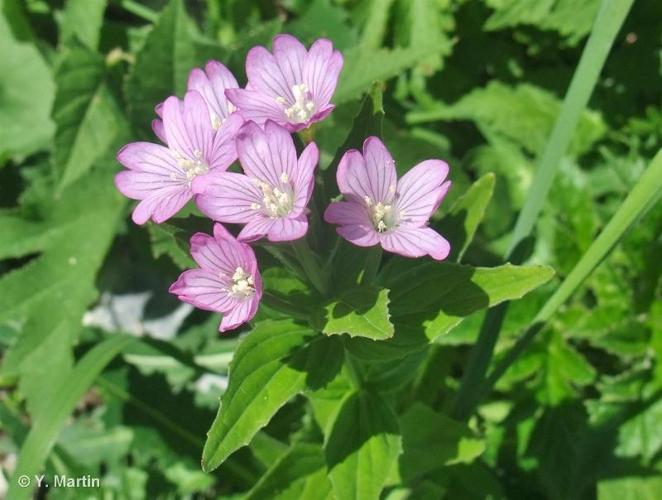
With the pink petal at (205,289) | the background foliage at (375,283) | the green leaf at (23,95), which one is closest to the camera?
the pink petal at (205,289)

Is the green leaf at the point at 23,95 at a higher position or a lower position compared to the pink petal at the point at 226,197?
lower

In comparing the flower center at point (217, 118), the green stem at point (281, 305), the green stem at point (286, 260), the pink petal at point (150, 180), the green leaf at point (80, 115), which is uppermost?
the flower center at point (217, 118)

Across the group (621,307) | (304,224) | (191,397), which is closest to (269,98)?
(304,224)

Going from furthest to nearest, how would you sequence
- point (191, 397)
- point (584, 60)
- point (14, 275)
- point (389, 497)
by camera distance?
point (191, 397) → point (14, 275) → point (389, 497) → point (584, 60)

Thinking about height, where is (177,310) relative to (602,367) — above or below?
below

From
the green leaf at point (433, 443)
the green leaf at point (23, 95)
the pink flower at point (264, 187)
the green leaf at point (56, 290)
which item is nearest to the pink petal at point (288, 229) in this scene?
the pink flower at point (264, 187)

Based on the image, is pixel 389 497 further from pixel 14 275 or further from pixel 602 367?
pixel 14 275

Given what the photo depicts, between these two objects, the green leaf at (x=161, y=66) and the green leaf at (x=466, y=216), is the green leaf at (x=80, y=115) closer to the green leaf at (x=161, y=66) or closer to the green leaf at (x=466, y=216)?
the green leaf at (x=161, y=66)
